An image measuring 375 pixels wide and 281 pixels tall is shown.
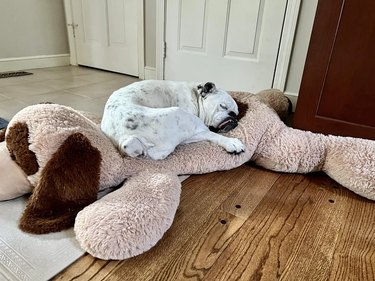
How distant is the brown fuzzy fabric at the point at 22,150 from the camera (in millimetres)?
874

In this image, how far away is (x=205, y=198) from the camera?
3.34 feet

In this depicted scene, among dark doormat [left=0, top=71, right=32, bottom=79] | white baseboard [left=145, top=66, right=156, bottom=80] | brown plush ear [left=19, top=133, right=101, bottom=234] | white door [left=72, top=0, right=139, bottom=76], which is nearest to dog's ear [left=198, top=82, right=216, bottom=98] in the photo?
brown plush ear [left=19, top=133, right=101, bottom=234]

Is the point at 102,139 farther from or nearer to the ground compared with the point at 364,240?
farther from the ground

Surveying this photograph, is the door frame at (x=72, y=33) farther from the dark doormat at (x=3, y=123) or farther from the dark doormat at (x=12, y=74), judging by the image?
the dark doormat at (x=3, y=123)

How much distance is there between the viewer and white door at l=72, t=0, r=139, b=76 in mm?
2909

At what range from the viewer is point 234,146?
3.91 ft

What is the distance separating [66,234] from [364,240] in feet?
2.98

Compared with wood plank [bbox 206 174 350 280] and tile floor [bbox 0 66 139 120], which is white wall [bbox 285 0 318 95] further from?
tile floor [bbox 0 66 139 120]

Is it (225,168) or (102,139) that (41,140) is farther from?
(225,168)

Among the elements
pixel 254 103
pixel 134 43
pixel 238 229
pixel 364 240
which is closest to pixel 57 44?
pixel 134 43

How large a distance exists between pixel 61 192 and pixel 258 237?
0.62 m

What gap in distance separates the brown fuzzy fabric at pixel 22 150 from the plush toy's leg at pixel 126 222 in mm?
244

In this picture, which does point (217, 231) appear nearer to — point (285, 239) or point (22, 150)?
point (285, 239)

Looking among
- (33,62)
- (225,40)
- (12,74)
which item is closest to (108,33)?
(33,62)
